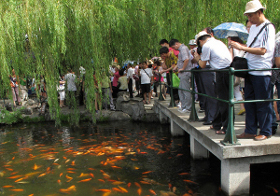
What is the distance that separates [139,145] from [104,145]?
92 centimetres

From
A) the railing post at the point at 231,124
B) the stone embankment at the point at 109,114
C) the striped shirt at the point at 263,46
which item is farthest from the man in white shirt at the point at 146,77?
the railing post at the point at 231,124

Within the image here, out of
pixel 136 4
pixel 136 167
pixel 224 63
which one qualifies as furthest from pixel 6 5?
pixel 224 63

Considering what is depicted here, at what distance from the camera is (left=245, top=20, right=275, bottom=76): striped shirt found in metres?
4.03

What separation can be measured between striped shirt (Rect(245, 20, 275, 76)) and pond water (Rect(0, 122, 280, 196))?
189 centimetres

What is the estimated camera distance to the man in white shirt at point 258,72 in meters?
4.03

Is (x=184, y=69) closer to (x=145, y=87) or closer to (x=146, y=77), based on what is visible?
(x=146, y=77)

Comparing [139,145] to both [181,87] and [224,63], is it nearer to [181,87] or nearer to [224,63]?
[181,87]

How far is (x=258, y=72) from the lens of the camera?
13.8 feet

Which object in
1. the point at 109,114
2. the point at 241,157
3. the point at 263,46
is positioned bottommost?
the point at 109,114

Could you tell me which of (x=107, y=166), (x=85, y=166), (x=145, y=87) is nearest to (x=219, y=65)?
(x=107, y=166)

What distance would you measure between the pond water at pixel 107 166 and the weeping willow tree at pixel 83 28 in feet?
4.47

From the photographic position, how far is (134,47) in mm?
10445

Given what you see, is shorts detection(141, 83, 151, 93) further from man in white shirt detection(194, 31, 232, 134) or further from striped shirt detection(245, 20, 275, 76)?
striped shirt detection(245, 20, 275, 76)

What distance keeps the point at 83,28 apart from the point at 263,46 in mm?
5483
